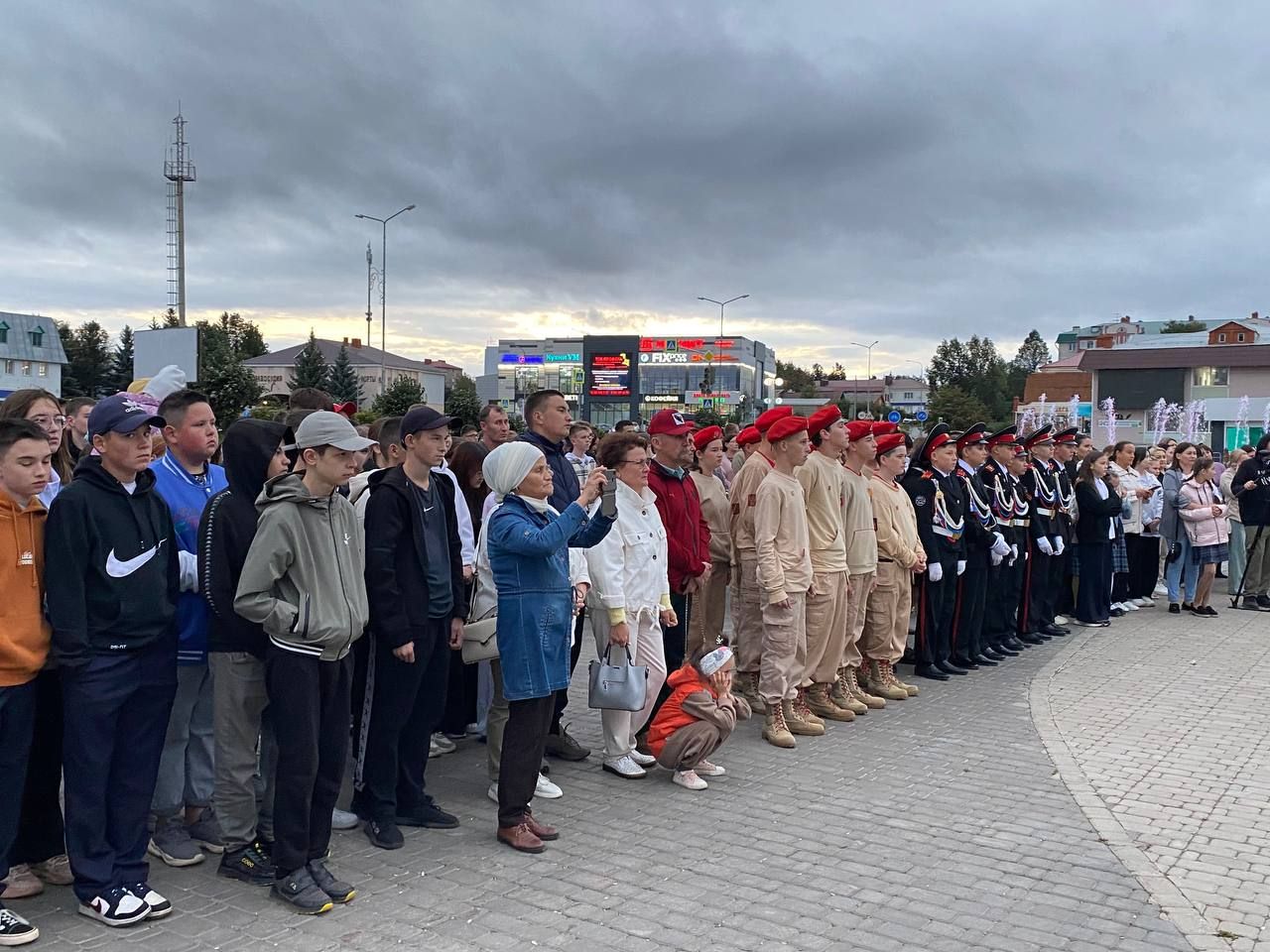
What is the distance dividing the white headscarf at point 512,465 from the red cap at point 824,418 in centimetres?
320

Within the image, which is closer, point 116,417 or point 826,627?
point 116,417

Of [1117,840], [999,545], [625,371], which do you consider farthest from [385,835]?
[625,371]

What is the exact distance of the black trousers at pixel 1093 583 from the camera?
12250mm

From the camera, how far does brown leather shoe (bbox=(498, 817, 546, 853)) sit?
5020 mm

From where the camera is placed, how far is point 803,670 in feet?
24.4

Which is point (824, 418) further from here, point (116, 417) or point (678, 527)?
point (116, 417)

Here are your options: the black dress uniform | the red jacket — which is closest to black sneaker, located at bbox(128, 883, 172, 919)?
the red jacket

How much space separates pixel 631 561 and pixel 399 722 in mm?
1758

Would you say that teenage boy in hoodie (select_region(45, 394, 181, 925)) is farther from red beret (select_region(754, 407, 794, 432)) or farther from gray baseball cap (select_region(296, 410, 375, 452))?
red beret (select_region(754, 407, 794, 432))

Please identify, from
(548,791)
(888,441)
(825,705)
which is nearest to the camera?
(548,791)

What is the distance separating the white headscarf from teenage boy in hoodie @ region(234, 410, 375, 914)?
83 cm

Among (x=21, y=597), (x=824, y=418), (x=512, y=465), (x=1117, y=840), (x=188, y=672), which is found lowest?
(x=1117, y=840)

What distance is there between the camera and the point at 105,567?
13.6 feet

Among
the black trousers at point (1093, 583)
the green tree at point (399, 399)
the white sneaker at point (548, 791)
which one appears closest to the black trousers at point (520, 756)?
the white sneaker at point (548, 791)
